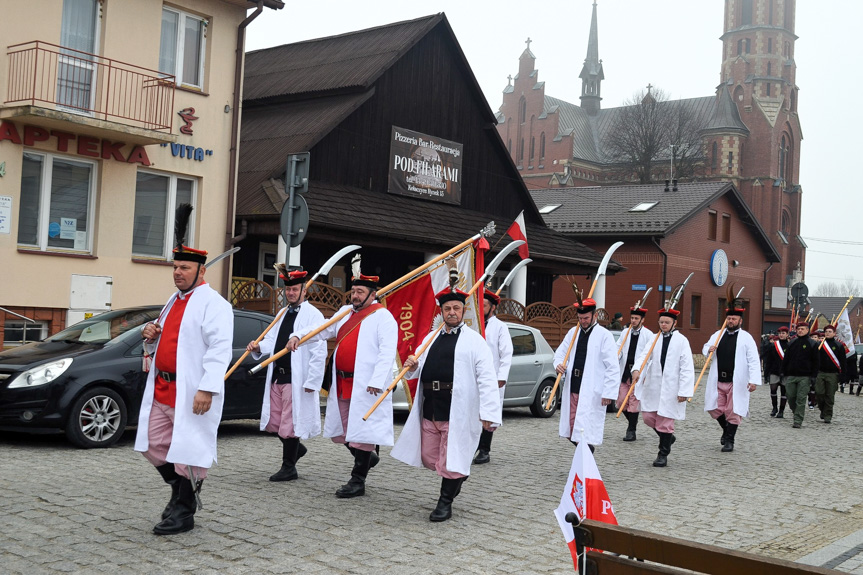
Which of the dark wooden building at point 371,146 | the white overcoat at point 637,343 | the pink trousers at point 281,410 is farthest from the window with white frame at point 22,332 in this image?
the white overcoat at point 637,343

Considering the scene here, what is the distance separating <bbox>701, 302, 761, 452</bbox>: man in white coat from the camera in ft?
41.7

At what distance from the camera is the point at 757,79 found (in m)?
90.6

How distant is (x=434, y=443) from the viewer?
7.68 meters

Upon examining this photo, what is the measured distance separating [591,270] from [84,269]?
1584 cm

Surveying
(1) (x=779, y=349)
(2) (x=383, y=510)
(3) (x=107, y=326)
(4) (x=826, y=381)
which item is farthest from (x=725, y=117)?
(2) (x=383, y=510)

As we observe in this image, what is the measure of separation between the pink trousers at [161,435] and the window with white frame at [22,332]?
9.99m

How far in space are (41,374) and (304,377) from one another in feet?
10.2

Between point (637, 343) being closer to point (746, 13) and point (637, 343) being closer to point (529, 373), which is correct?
point (529, 373)

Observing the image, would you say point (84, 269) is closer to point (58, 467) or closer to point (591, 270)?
point (58, 467)

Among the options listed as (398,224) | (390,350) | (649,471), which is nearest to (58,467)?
(390,350)

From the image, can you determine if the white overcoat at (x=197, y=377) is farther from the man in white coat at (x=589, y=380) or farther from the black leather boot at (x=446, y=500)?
the man in white coat at (x=589, y=380)

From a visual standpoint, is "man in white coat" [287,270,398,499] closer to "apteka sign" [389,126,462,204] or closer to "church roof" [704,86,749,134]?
"apteka sign" [389,126,462,204]

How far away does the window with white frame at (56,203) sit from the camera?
1579 centimetres

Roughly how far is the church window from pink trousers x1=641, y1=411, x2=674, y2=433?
304 ft
